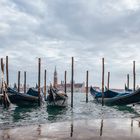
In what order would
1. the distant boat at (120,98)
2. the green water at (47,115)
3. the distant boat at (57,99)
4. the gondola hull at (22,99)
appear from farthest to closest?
the gondola hull at (22,99)
the distant boat at (57,99)
the distant boat at (120,98)
the green water at (47,115)

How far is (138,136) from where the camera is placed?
7.75 m

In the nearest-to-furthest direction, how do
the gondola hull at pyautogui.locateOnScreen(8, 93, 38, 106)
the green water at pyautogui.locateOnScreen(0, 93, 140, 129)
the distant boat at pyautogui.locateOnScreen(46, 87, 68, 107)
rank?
the green water at pyautogui.locateOnScreen(0, 93, 140, 129) → the distant boat at pyautogui.locateOnScreen(46, 87, 68, 107) → the gondola hull at pyautogui.locateOnScreen(8, 93, 38, 106)

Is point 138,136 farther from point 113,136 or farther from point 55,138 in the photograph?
point 55,138

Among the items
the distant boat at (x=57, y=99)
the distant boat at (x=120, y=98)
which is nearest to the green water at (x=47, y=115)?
the distant boat at (x=57, y=99)

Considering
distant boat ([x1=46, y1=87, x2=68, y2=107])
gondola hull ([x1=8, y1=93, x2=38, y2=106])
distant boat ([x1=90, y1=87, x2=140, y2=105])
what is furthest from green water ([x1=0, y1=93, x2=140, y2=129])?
distant boat ([x1=90, y1=87, x2=140, y2=105])

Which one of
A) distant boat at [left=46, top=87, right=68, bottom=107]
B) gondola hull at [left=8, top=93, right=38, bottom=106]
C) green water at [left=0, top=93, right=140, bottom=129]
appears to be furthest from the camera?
gondola hull at [left=8, top=93, right=38, bottom=106]

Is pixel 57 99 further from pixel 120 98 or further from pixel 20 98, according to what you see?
pixel 120 98

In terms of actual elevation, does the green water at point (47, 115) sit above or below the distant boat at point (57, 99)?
below

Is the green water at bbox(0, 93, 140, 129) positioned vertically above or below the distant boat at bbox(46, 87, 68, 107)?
below

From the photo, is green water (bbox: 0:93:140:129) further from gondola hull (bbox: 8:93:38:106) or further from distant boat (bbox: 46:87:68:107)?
gondola hull (bbox: 8:93:38:106)

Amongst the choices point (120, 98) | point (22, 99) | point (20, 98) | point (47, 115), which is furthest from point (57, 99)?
point (120, 98)

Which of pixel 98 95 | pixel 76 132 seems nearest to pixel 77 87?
pixel 98 95

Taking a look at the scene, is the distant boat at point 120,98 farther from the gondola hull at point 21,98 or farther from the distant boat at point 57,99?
the gondola hull at point 21,98

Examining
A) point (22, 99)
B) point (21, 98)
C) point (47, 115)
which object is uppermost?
point (21, 98)
